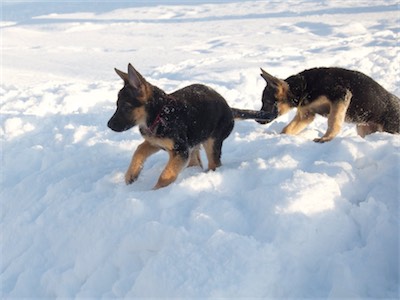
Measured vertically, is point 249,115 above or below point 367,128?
above

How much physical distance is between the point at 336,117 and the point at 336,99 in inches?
9.1

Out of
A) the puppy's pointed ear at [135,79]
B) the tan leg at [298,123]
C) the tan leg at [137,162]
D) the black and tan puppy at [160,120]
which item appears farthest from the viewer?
the tan leg at [298,123]

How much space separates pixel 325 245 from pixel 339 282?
15.0 inches

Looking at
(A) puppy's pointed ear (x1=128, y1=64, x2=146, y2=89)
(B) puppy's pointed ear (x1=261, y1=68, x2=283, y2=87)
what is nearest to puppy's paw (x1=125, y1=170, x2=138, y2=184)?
(A) puppy's pointed ear (x1=128, y1=64, x2=146, y2=89)

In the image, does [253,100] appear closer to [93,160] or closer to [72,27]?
[93,160]

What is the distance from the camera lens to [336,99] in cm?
538

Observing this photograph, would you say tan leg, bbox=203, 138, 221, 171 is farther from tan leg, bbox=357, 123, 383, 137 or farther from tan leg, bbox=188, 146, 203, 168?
tan leg, bbox=357, 123, 383, 137

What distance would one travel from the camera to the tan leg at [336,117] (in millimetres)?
5254

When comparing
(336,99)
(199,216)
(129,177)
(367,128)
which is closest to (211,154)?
(129,177)

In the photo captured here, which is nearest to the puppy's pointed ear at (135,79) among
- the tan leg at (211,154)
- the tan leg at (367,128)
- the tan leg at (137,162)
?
the tan leg at (137,162)

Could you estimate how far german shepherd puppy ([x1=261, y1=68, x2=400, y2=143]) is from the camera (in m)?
5.45

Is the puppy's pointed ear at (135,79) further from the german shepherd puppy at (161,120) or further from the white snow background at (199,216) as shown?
the white snow background at (199,216)

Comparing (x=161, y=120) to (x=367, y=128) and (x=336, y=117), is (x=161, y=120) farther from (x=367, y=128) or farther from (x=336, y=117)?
(x=367, y=128)

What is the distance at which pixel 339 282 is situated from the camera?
2895 mm
